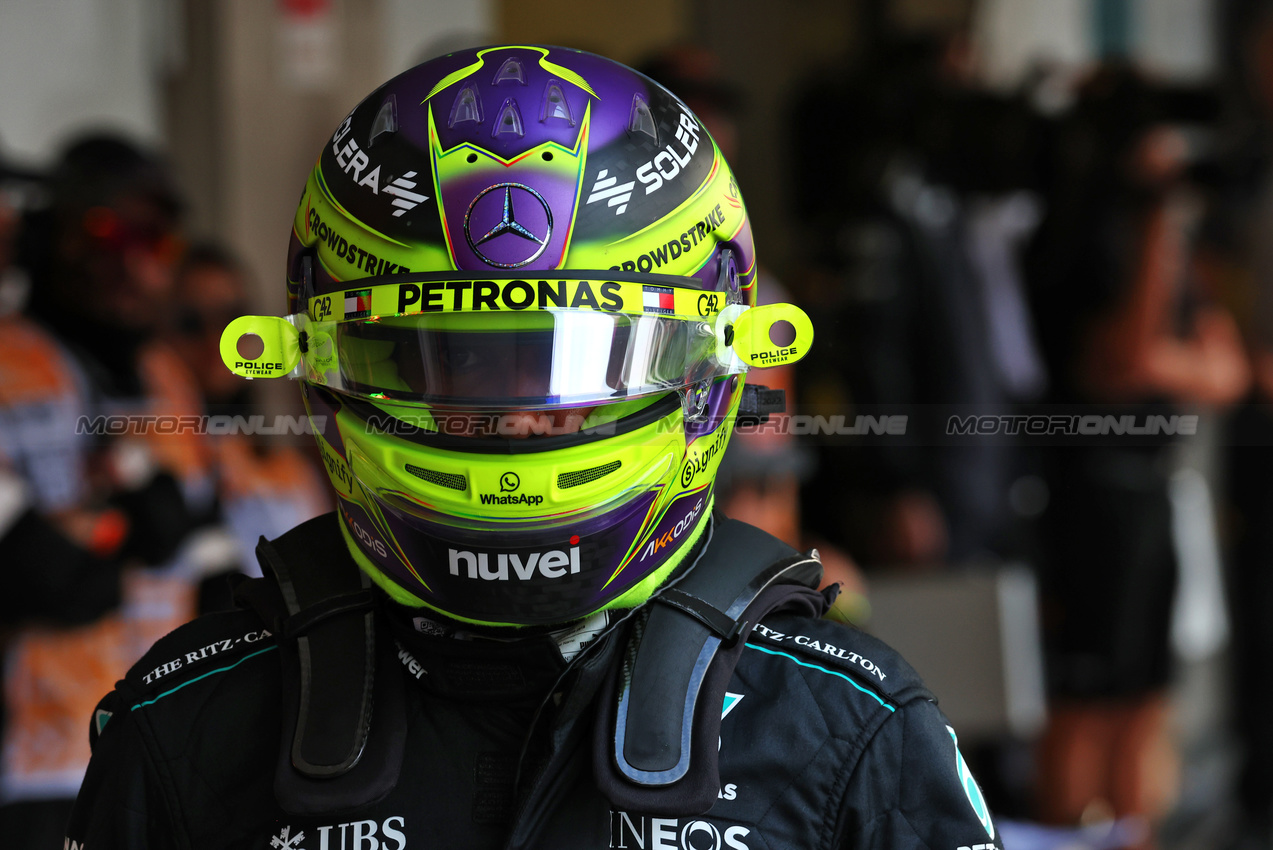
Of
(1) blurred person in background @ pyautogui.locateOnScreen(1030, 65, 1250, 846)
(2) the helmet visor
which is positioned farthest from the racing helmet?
(1) blurred person in background @ pyautogui.locateOnScreen(1030, 65, 1250, 846)

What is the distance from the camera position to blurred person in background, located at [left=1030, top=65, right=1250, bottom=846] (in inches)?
123

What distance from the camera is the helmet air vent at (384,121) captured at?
894 mm

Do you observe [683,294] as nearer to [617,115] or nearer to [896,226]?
[617,115]

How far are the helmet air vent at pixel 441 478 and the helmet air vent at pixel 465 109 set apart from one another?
10.4 inches

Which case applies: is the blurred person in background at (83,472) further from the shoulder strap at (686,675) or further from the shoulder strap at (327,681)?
the shoulder strap at (686,675)

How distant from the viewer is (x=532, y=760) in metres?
0.84

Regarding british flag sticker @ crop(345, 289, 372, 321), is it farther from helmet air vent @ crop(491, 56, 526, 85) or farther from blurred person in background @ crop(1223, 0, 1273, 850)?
blurred person in background @ crop(1223, 0, 1273, 850)

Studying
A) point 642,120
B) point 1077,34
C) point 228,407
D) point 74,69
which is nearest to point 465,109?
point 642,120

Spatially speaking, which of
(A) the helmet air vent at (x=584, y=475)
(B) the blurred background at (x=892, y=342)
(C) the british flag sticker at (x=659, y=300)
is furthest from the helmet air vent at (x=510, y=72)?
(B) the blurred background at (x=892, y=342)

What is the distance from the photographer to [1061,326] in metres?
3.26

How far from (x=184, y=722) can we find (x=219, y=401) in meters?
1.78

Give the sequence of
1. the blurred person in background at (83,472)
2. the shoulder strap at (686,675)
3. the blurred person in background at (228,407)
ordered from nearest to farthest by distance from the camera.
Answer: the shoulder strap at (686,675) < the blurred person in background at (83,472) < the blurred person in background at (228,407)

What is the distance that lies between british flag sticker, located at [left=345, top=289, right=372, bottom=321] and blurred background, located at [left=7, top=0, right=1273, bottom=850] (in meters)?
1.24

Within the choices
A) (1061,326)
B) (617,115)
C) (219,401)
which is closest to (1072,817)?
(1061,326)
